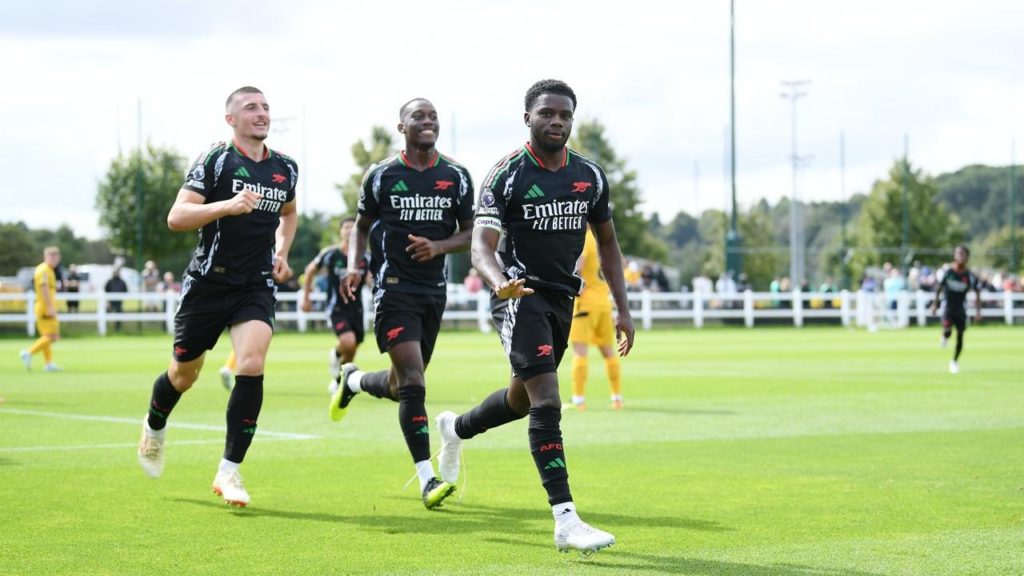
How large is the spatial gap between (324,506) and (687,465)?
318 centimetres

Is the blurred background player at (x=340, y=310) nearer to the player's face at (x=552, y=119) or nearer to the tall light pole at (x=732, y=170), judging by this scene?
the player's face at (x=552, y=119)

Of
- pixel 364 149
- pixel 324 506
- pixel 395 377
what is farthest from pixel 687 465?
pixel 364 149

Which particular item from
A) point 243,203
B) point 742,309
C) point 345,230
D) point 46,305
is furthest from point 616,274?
point 742,309

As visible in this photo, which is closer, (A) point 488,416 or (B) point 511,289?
(B) point 511,289

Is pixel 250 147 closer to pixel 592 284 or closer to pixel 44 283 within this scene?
pixel 592 284

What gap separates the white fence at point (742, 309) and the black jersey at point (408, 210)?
1327 inches

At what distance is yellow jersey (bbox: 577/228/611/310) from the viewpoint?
16.1 m

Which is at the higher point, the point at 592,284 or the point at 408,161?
the point at 408,161

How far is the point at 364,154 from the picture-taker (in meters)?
66.6

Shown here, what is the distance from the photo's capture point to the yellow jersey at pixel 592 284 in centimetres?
1612

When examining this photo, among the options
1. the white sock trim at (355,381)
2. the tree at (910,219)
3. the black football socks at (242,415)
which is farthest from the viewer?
the tree at (910,219)

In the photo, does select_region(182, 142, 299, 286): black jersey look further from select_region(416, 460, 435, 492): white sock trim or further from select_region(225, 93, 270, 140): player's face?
select_region(416, 460, 435, 492): white sock trim

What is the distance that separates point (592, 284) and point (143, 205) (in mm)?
42632

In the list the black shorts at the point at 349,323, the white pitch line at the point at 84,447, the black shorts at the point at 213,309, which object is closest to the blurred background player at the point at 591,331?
the black shorts at the point at 349,323
